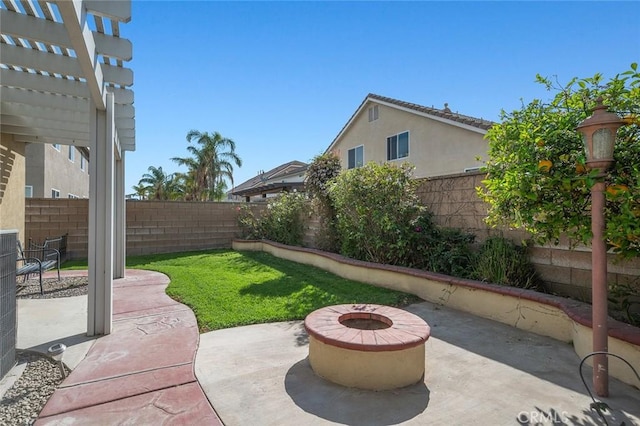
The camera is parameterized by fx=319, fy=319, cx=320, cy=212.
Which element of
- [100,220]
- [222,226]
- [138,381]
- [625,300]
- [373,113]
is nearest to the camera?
[138,381]

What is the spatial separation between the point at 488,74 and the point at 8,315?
11337 millimetres

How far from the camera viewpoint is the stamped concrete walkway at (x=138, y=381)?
2.46 metres

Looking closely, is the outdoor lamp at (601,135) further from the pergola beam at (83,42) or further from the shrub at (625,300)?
the pergola beam at (83,42)

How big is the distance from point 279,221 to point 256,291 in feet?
17.5

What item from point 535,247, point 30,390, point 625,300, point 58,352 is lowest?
point 30,390

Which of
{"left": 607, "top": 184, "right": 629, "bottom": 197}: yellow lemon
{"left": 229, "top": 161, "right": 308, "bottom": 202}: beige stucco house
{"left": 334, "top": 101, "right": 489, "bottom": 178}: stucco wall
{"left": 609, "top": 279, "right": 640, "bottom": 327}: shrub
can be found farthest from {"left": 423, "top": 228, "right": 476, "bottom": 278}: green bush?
{"left": 229, "top": 161, "right": 308, "bottom": 202}: beige stucco house

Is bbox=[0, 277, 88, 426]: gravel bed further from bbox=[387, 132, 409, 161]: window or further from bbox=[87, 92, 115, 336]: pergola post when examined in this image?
bbox=[387, 132, 409, 161]: window

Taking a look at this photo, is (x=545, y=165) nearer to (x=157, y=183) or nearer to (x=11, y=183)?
(x=11, y=183)

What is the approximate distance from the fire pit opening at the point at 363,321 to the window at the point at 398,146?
12369 mm

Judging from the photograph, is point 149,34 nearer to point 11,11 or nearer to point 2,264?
point 11,11

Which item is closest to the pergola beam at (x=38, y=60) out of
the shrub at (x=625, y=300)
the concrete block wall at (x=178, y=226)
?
the shrub at (x=625, y=300)

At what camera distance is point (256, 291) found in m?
6.22

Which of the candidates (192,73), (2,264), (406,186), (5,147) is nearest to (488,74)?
(406,186)

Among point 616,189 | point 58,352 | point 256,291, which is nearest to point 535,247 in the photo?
point 616,189
